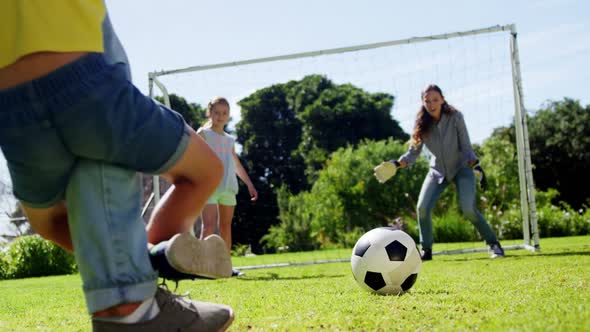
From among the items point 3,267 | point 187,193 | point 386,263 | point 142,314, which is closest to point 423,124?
point 386,263

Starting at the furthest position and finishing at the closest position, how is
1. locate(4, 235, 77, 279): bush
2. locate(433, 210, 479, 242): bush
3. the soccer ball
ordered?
locate(433, 210, 479, 242): bush, locate(4, 235, 77, 279): bush, the soccer ball

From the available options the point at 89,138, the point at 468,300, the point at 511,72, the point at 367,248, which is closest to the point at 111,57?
the point at 89,138

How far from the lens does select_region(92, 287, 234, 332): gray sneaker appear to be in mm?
1994

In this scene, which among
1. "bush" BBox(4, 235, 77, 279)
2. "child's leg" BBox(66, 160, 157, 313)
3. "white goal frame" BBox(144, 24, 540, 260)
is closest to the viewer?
"child's leg" BBox(66, 160, 157, 313)

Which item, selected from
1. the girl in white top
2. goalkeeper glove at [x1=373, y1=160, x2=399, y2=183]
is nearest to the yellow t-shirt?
the girl in white top

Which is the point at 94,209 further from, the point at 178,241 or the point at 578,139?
the point at 578,139

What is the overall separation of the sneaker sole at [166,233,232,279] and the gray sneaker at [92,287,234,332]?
5.7 inches

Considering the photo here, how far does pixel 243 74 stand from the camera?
37.4 feet

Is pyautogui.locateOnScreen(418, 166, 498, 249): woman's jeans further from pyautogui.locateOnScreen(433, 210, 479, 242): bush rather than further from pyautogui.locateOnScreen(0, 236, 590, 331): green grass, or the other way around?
pyautogui.locateOnScreen(433, 210, 479, 242): bush

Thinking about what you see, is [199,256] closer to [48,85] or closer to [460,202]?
[48,85]

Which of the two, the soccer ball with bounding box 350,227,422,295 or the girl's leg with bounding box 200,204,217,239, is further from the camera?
the girl's leg with bounding box 200,204,217,239

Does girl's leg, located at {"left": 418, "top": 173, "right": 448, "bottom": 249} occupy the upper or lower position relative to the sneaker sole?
lower

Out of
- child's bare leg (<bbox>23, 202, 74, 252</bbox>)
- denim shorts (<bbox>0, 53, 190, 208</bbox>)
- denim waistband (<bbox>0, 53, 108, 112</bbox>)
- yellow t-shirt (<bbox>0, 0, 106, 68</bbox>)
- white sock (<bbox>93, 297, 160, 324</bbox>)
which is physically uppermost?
yellow t-shirt (<bbox>0, 0, 106, 68</bbox>)

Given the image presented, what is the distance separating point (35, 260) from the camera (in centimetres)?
1184
